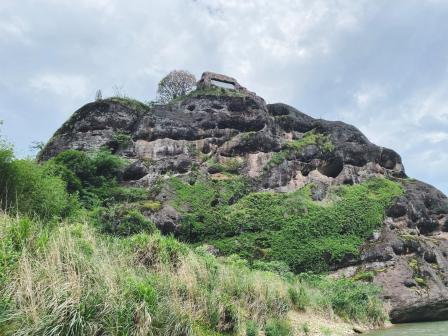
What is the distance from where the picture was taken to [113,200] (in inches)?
1650

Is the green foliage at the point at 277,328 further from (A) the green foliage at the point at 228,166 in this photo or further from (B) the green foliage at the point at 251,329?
(A) the green foliage at the point at 228,166

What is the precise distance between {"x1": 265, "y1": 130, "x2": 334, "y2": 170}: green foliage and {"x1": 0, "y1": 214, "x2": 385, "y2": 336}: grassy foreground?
3598cm

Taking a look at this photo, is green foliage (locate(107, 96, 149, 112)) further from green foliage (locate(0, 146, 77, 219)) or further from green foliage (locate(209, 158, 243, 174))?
green foliage (locate(0, 146, 77, 219))

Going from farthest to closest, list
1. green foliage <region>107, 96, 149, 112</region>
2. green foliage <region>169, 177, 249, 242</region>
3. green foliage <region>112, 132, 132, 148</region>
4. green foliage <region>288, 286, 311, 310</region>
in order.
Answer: green foliage <region>107, 96, 149, 112</region> → green foliage <region>112, 132, 132, 148</region> → green foliage <region>169, 177, 249, 242</region> → green foliage <region>288, 286, 311, 310</region>

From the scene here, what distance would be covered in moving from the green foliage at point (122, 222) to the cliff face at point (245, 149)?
500cm

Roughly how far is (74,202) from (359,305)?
22156 millimetres

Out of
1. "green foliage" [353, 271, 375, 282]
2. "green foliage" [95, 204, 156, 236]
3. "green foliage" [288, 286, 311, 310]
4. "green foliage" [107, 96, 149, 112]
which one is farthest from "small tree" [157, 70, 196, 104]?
"green foliage" [288, 286, 311, 310]

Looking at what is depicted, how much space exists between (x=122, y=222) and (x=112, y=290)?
26421 millimetres

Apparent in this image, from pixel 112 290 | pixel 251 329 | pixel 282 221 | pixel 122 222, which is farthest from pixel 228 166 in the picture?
pixel 112 290

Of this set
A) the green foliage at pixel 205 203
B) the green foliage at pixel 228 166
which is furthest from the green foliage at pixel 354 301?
the green foliage at pixel 228 166

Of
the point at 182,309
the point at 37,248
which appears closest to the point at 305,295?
the point at 182,309

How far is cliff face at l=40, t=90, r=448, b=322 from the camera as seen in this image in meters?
→ 45.5

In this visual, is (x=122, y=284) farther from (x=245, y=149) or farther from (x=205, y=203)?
(x=245, y=149)

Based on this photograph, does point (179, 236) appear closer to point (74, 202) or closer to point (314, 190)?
point (74, 202)
